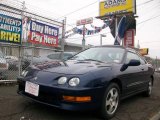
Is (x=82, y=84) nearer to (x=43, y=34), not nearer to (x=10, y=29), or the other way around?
(x=10, y=29)

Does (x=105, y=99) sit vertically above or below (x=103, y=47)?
below

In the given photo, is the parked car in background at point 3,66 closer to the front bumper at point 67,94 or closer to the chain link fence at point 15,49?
the chain link fence at point 15,49

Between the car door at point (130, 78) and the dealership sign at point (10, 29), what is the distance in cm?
338

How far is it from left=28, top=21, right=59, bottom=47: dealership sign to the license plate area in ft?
11.5

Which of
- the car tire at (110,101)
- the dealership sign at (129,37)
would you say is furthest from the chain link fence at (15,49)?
the dealership sign at (129,37)

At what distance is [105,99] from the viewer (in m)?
3.85

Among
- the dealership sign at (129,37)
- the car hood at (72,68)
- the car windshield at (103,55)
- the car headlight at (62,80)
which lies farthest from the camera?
the dealership sign at (129,37)

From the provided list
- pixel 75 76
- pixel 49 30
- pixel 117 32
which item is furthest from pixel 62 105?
pixel 117 32

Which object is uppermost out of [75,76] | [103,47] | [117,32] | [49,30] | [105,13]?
[105,13]

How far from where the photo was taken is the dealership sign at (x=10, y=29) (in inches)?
249

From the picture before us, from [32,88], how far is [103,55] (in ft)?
6.35

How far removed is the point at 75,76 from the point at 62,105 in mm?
501

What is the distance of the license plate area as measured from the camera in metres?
3.68

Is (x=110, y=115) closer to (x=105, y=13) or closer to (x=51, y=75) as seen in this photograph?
(x=51, y=75)
